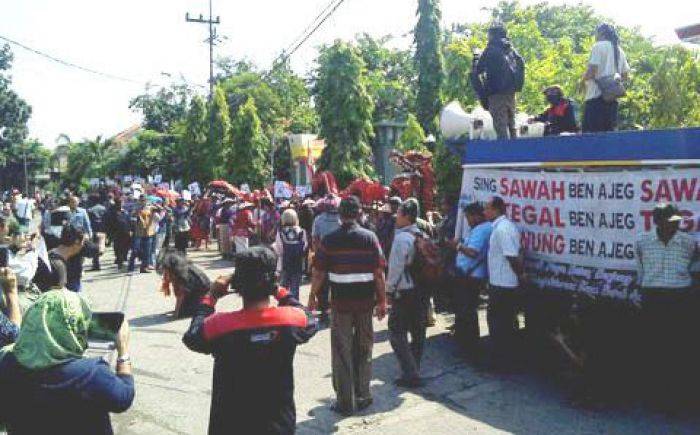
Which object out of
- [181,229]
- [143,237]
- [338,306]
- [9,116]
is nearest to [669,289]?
[338,306]

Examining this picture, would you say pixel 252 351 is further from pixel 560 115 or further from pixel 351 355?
pixel 560 115

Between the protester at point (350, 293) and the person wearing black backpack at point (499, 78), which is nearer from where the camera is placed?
the protester at point (350, 293)

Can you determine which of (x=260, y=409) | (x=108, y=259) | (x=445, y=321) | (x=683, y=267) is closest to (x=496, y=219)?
(x=683, y=267)

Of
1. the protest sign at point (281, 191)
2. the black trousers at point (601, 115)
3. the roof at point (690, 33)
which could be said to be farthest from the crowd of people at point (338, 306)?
the roof at point (690, 33)

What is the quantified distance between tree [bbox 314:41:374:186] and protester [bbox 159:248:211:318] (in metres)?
11.7

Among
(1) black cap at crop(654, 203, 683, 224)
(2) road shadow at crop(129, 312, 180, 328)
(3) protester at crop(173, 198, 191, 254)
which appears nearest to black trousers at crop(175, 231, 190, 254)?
(3) protester at crop(173, 198, 191, 254)

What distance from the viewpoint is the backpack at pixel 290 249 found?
374 inches

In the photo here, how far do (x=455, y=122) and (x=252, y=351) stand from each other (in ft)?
21.1

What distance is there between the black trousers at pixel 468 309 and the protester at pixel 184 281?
13.7 ft

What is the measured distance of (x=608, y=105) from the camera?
7.99 m

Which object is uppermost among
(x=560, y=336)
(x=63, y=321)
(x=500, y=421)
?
(x=63, y=321)

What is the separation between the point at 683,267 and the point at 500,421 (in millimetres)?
2026

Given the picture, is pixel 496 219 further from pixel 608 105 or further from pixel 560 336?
pixel 608 105

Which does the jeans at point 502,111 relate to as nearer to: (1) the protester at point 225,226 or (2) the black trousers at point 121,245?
(1) the protester at point 225,226
